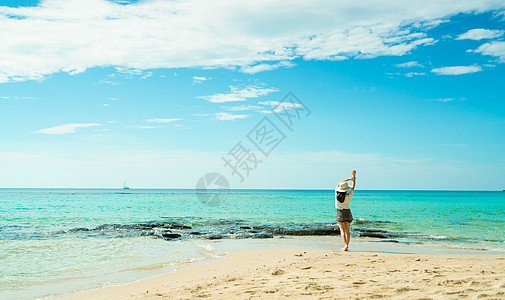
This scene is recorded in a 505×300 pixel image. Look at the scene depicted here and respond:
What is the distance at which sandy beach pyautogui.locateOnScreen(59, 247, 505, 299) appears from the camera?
5.62 metres

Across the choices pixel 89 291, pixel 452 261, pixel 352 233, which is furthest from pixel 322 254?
pixel 352 233

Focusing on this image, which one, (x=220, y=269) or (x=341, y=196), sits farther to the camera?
(x=341, y=196)

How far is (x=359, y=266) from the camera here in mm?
8305

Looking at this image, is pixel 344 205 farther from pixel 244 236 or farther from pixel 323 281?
pixel 244 236

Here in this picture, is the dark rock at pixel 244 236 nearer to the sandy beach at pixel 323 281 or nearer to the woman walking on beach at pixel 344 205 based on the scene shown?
the woman walking on beach at pixel 344 205

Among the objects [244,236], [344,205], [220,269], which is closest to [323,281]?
[220,269]

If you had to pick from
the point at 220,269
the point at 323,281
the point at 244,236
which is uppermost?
the point at 323,281

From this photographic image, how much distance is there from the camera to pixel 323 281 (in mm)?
6656

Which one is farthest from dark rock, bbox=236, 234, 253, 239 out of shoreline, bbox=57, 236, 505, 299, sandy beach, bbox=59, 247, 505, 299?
sandy beach, bbox=59, 247, 505, 299

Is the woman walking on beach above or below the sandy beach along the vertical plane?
above

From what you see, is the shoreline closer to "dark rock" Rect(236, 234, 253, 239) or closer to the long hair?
the long hair

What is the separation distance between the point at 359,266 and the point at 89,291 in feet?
18.7

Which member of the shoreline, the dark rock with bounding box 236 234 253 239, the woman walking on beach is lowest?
the dark rock with bounding box 236 234 253 239

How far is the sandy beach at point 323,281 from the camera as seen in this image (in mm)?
5621
